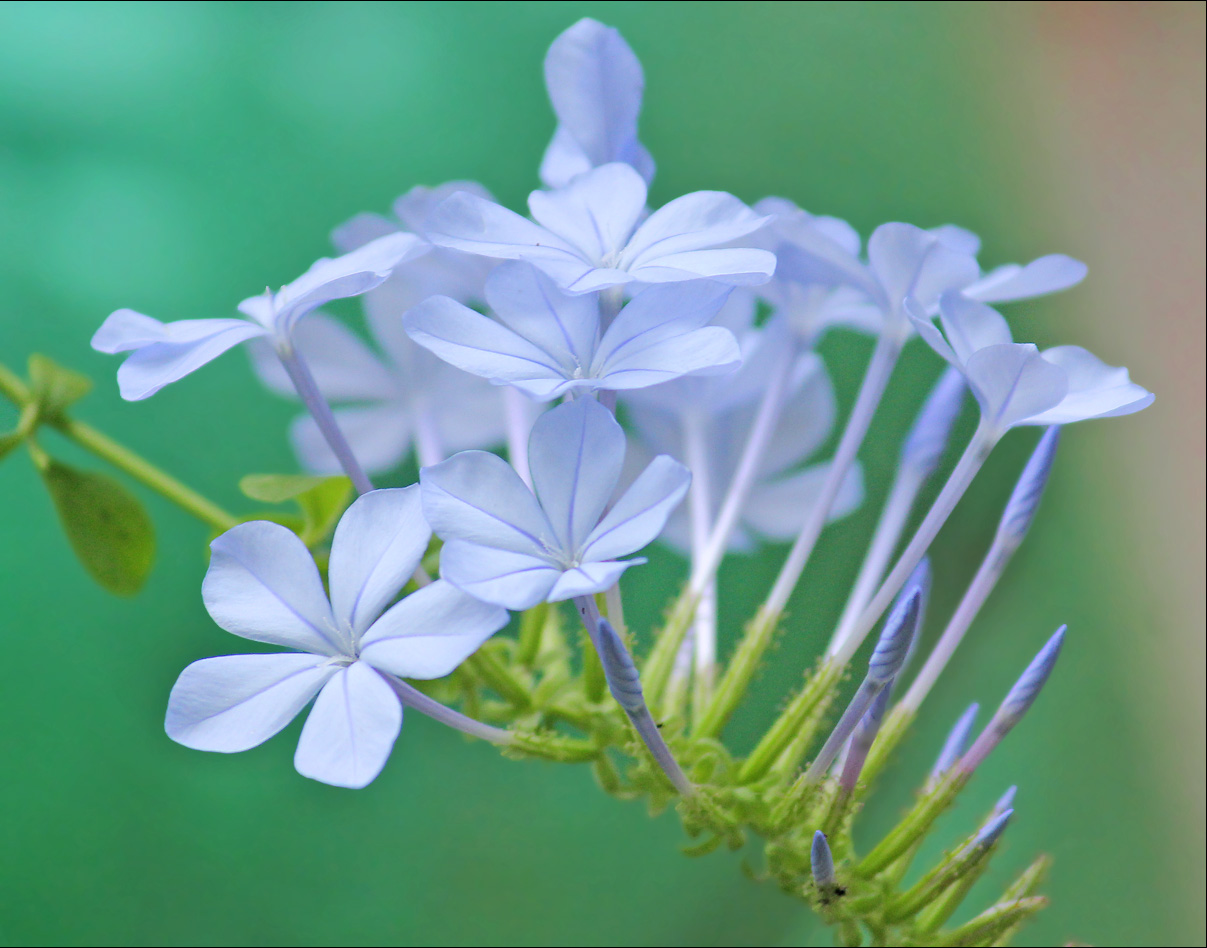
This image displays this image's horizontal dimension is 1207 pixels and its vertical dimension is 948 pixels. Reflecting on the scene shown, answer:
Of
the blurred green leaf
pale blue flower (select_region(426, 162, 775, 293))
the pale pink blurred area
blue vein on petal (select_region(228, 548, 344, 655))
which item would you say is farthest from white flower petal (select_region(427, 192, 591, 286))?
the pale pink blurred area

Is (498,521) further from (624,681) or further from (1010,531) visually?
(1010,531)

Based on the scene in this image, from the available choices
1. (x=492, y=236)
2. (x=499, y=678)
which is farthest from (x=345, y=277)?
(x=499, y=678)

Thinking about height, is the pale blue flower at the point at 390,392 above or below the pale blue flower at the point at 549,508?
above

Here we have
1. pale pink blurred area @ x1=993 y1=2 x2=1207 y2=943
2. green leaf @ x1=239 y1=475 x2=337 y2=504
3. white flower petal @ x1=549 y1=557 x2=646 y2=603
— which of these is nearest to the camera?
white flower petal @ x1=549 y1=557 x2=646 y2=603

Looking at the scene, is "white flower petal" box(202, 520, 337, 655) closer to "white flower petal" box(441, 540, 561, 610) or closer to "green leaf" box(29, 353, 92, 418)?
"white flower petal" box(441, 540, 561, 610)

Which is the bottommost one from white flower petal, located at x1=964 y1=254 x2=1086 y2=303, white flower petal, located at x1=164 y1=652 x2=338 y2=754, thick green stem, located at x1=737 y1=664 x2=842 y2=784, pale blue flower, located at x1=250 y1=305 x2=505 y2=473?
thick green stem, located at x1=737 y1=664 x2=842 y2=784

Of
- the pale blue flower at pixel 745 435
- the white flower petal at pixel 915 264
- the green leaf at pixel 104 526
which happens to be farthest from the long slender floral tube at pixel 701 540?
the green leaf at pixel 104 526

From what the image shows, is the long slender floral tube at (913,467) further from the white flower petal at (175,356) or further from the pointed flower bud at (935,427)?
the white flower petal at (175,356)

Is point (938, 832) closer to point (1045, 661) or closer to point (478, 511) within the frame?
point (1045, 661)
